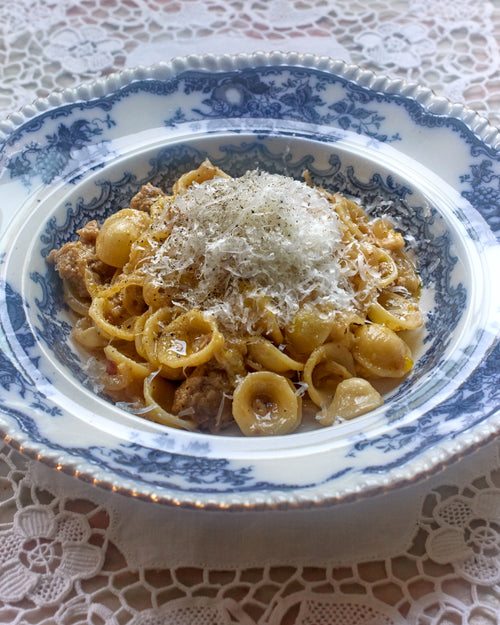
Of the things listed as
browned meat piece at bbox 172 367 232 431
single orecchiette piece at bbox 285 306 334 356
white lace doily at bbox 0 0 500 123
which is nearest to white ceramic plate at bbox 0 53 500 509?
browned meat piece at bbox 172 367 232 431

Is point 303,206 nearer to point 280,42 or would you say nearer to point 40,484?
point 40,484

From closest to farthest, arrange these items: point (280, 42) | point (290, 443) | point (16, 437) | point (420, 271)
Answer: point (16, 437) < point (290, 443) < point (420, 271) < point (280, 42)

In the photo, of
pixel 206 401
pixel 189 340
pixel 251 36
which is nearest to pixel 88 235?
pixel 189 340

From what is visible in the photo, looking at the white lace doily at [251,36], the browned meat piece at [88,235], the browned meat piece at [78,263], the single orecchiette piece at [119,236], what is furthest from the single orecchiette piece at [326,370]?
the white lace doily at [251,36]

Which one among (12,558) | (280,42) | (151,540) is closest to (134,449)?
(151,540)

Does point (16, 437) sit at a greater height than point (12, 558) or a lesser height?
greater

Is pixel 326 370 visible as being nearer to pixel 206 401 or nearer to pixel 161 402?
pixel 206 401
